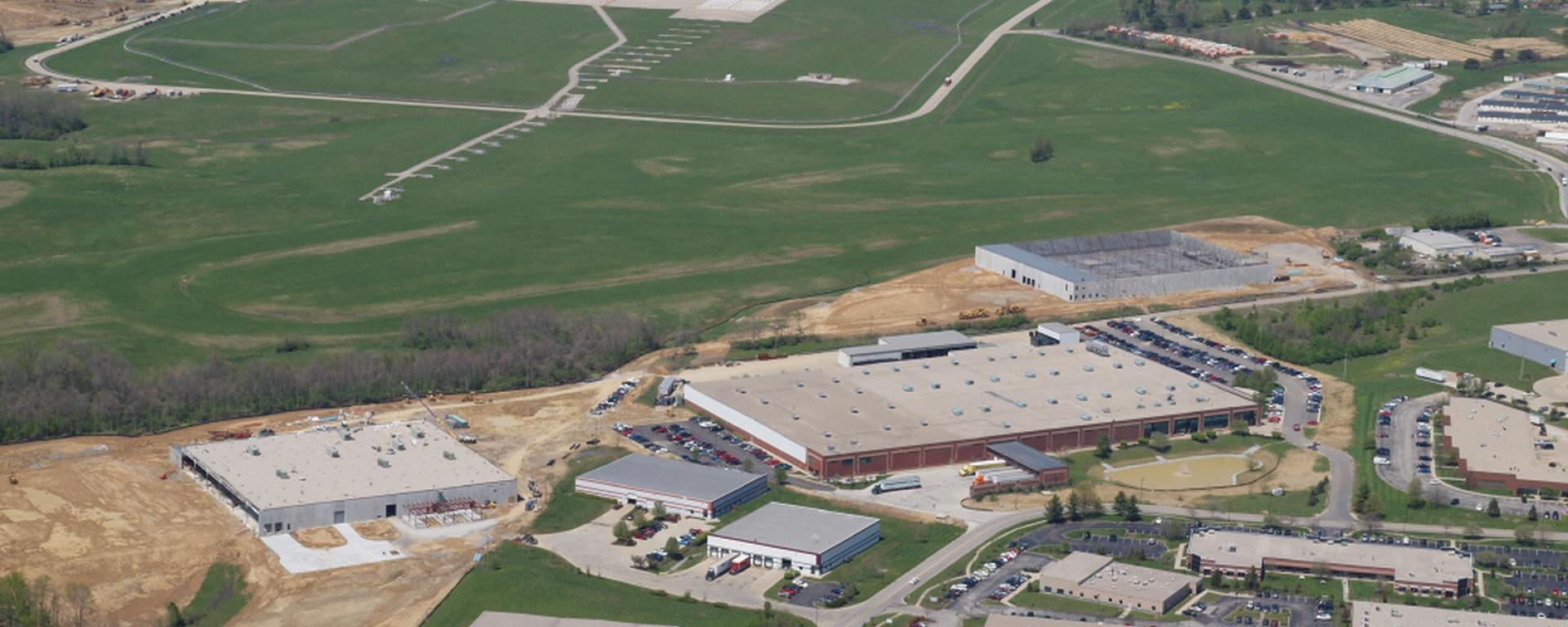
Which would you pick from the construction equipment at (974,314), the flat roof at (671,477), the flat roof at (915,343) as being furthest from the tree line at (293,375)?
the construction equipment at (974,314)

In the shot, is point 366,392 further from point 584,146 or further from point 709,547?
point 584,146

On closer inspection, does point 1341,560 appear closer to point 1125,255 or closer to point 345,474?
point 345,474

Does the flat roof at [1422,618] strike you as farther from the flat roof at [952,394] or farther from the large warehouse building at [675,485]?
the large warehouse building at [675,485]

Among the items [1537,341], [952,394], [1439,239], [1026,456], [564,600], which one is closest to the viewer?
[564,600]

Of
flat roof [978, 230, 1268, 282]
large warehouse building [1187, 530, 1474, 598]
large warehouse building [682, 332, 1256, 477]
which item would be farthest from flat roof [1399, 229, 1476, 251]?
large warehouse building [1187, 530, 1474, 598]

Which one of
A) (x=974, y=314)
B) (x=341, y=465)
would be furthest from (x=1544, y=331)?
(x=341, y=465)
